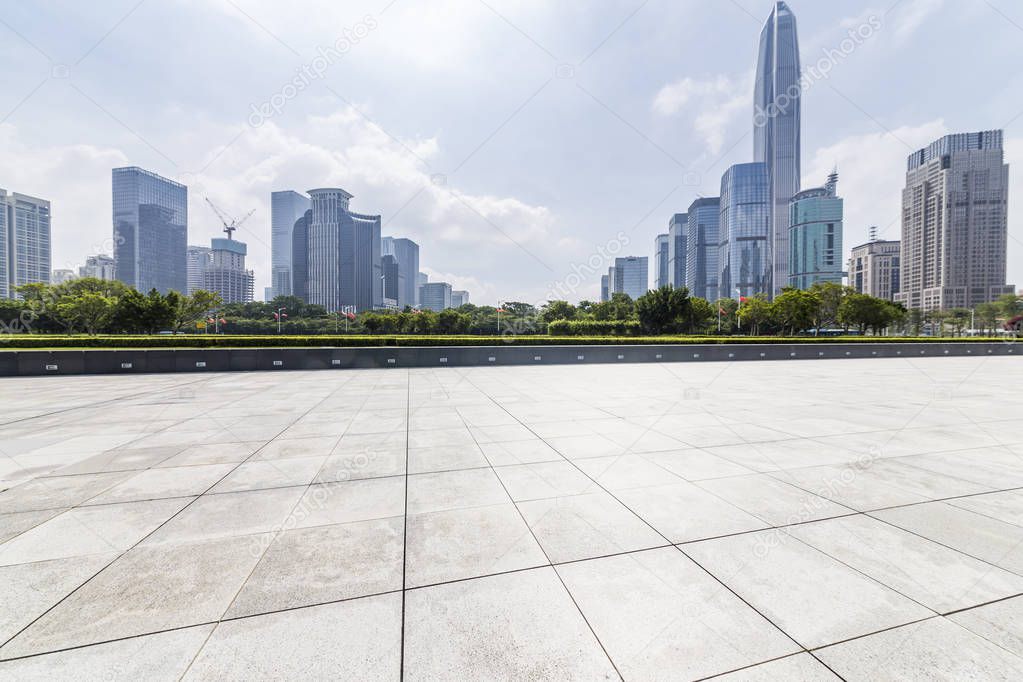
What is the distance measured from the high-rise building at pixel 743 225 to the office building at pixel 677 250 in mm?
26373

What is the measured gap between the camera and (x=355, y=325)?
91.9m

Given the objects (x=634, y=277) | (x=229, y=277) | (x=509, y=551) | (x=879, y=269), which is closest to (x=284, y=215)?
(x=229, y=277)

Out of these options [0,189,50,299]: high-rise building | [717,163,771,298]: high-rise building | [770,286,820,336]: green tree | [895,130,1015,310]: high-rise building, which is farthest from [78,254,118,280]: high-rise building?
[895,130,1015,310]: high-rise building

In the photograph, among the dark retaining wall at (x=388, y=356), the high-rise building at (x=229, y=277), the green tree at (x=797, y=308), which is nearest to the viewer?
the dark retaining wall at (x=388, y=356)

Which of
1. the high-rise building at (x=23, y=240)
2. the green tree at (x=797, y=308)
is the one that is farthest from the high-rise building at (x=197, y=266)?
the green tree at (x=797, y=308)

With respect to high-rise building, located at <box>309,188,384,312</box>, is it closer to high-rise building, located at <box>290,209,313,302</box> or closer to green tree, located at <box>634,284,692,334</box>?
high-rise building, located at <box>290,209,313,302</box>

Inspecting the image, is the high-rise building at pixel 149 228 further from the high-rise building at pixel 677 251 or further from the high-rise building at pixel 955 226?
the high-rise building at pixel 955 226

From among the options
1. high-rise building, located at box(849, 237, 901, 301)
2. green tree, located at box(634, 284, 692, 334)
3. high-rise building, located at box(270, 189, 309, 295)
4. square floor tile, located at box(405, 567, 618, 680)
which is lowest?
square floor tile, located at box(405, 567, 618, 680)

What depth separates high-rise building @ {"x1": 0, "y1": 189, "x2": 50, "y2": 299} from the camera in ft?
240

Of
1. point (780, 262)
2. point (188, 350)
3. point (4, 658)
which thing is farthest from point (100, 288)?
point (780, 262)

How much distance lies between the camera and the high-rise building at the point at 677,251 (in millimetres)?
Result: 178625

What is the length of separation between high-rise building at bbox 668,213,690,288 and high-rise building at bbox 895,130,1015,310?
70216mm

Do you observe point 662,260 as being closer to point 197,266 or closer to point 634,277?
point 634,277

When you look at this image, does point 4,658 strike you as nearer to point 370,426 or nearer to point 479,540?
point 479,540
